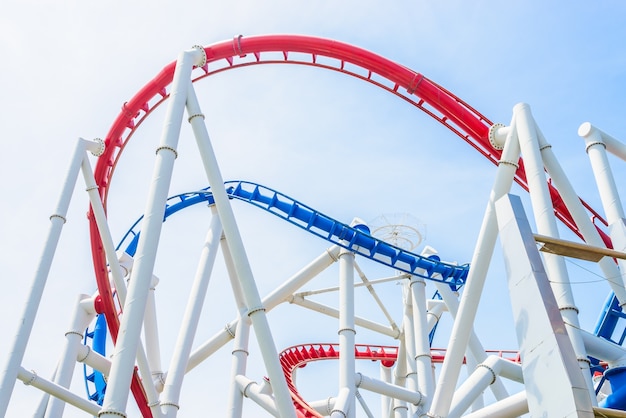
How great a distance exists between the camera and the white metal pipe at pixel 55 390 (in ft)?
26.6

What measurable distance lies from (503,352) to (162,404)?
26.7 ft

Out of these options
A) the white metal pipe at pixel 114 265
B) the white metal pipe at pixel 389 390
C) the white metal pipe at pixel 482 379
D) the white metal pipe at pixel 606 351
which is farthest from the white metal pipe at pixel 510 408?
the white metal pipe at pixel 114 265

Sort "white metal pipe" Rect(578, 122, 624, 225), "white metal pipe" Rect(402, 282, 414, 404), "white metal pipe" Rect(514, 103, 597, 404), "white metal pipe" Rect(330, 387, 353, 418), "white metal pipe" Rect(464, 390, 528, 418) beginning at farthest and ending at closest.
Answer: "white metal pipe" Rect(402, 282, 414, 404) → "white metal pipe" Rect(330, 387, 353, 418) → "white metal pipe" Rect(578, 122, 624, 225) → "white metal pipe" Rect(464, 390, 528, 418) → "white metal pipe" Rect(514, 103, 597, 404)

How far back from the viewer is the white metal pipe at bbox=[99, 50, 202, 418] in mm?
5402

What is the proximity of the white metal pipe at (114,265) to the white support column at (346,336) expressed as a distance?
2550 mm

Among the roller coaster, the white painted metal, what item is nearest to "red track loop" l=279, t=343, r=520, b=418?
the roller coaster

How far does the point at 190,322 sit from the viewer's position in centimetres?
946

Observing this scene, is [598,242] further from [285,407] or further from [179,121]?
[179,121]

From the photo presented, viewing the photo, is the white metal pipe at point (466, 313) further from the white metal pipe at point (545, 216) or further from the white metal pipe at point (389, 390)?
the white metal pipe at point (389, 390)

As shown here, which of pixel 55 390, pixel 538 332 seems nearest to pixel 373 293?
pixel 55 390

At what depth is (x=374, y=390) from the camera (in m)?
10.5

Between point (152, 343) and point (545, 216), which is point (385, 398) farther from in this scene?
point (545, 216)

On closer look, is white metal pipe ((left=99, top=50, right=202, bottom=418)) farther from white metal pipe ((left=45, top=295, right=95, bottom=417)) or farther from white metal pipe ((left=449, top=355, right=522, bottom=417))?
white metal pipe ((left=45, top=295, right=95, bottom=417))

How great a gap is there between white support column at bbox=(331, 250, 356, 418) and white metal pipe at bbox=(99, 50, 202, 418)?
14.4 ft
